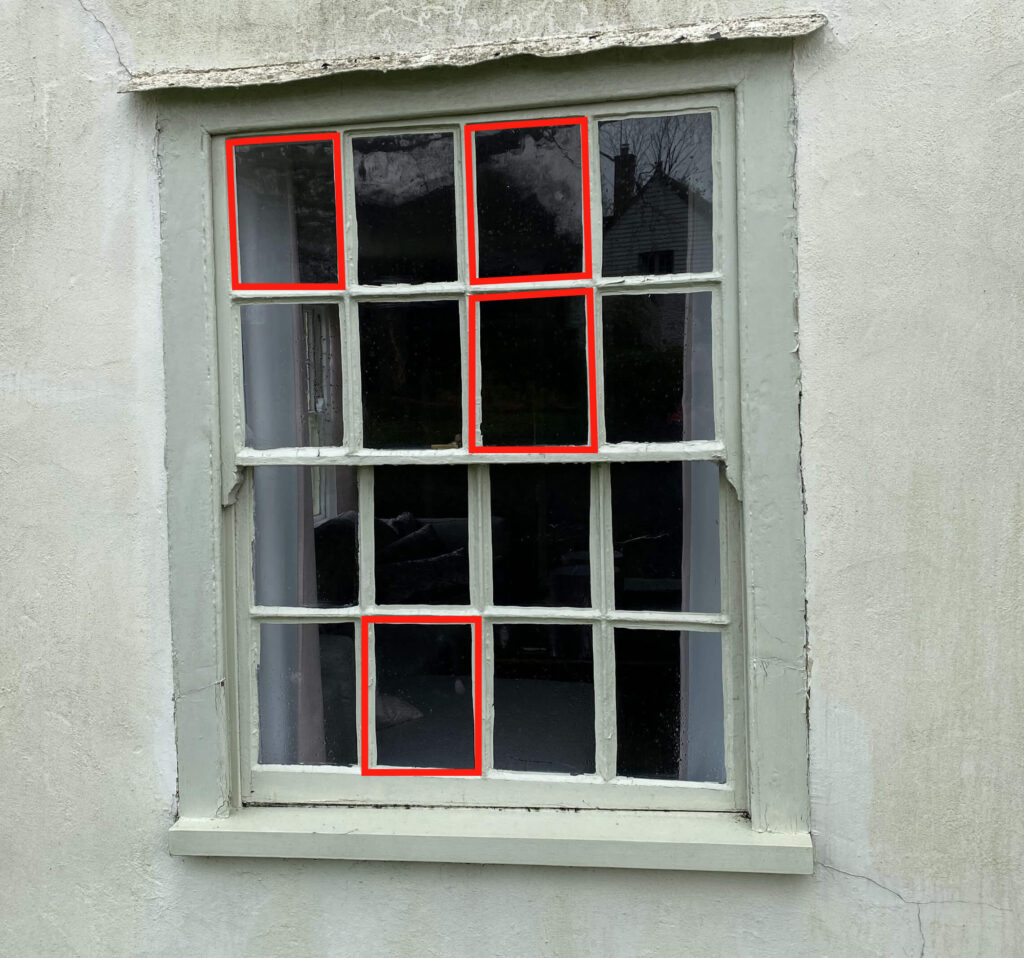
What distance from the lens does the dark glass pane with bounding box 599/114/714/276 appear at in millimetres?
2387

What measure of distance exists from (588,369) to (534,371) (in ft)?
0.47

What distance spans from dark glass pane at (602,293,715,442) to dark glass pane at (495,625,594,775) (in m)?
0.57

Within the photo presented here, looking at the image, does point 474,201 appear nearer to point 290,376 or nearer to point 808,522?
point 290,376

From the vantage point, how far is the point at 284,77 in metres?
2.40

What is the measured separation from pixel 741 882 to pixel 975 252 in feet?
5.35

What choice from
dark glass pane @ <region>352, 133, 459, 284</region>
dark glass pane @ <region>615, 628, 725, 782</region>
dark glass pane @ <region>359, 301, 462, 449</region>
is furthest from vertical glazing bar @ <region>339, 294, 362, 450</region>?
dark glass pane @ <region>615, 628, 725, 782</region>

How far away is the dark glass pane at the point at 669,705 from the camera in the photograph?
2.45 meters

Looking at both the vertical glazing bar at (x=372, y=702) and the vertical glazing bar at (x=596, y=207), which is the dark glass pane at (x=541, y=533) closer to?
the vertical glazing bar at (x=372, y=702)

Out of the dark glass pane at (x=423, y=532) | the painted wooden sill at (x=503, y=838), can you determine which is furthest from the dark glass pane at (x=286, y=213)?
the painted wooden sill at (x=503, y=838)

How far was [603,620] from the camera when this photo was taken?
96.9 inches

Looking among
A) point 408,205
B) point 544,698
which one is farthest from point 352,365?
point 544,698

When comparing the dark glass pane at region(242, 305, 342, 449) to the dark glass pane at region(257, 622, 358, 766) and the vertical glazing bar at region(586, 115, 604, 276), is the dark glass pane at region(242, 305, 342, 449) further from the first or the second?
the vertical glazing bar at region(586, 115, 604, 276)

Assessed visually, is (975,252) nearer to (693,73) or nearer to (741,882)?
(693,73)

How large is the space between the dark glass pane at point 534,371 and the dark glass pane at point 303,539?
0.47 m
